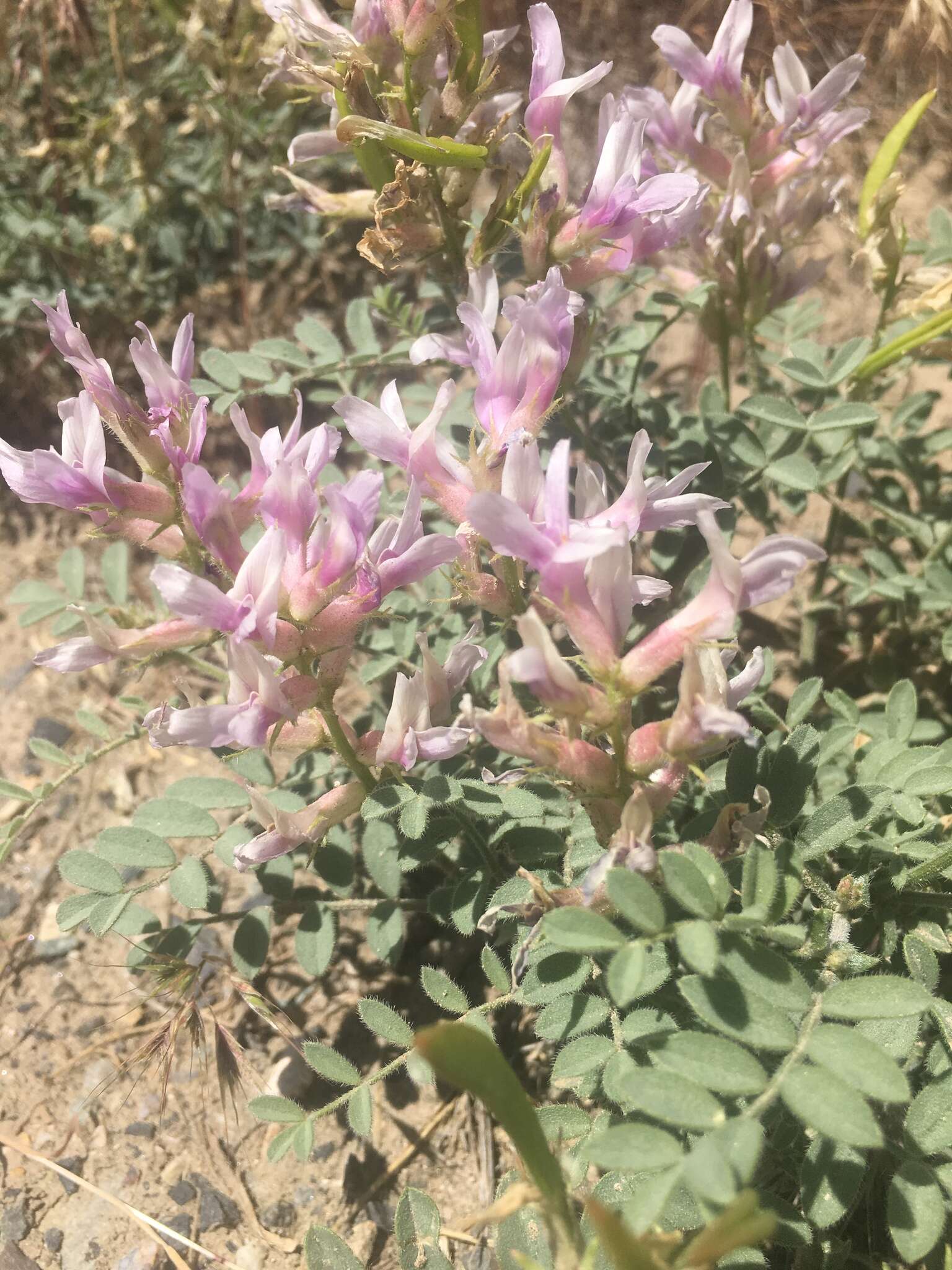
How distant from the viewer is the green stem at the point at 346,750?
1.59 meters

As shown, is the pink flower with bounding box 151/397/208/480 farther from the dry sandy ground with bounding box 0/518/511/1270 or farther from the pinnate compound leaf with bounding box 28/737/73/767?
Answer: the dry sandy ground with bounding box 0/518/511/1270

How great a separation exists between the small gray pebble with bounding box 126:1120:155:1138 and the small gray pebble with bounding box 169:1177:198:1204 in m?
0.13

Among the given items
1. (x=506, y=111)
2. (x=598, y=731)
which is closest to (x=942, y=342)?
(x=506, y=111)

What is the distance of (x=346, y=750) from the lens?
1.65 m

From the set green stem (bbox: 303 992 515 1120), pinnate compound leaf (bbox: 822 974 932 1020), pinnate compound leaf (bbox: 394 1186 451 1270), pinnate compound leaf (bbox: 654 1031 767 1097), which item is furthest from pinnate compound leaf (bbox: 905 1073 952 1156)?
pinnate compound leaf (bbox: 394 1186 451 1270)

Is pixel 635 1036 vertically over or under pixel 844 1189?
over

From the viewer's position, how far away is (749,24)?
2033 millimetres

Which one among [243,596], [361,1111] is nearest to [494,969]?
[361,1111]

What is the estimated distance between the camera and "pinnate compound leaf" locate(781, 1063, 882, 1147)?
1146mm

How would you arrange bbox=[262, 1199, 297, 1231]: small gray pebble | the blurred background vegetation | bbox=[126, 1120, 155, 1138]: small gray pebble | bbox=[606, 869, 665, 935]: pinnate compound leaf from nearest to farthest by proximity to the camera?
bbox=[606, 869, 665, 935]: pinnate compound leaf < bbox=[262, 1199, 297, 1231]: small gray pebble < bbox=[126, 1120, 155, 1138]: small gray pebble < the blurred background vegetation

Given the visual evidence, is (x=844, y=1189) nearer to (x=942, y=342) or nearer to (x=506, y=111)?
(x=942, y=342)

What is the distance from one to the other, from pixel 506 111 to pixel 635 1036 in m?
1.55

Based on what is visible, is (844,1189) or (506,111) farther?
(506,111)

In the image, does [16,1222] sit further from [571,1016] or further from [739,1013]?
[739,1013]
